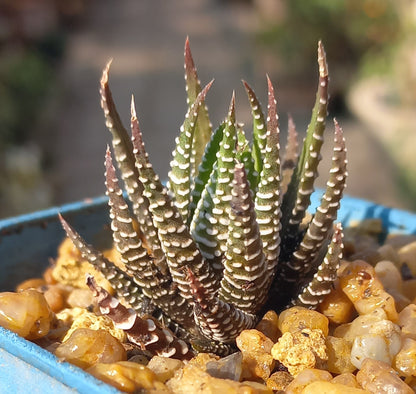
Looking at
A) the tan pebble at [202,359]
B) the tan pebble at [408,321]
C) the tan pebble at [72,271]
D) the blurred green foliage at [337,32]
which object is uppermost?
the blurred green foliage at [337,32]

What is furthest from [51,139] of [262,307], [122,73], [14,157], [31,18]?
[262,307]

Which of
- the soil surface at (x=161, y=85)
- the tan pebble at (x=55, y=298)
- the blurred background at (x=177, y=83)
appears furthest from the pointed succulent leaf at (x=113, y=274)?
the soil surface at (x=161, y=85)

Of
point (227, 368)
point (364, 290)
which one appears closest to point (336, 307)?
point (364, 290)

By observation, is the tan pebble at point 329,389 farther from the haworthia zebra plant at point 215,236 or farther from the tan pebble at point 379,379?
the haworthia zebra plant at point 215,236

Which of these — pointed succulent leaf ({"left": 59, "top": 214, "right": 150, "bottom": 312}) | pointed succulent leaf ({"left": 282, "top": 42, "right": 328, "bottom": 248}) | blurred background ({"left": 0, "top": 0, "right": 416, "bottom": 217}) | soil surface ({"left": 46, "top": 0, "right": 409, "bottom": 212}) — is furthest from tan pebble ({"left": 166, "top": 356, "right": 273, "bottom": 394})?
soil surface ({"left": 46, "top": 0, "right": 409, "bottom": 212})

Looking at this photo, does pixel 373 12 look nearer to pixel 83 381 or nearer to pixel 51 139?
pixel 51 139
